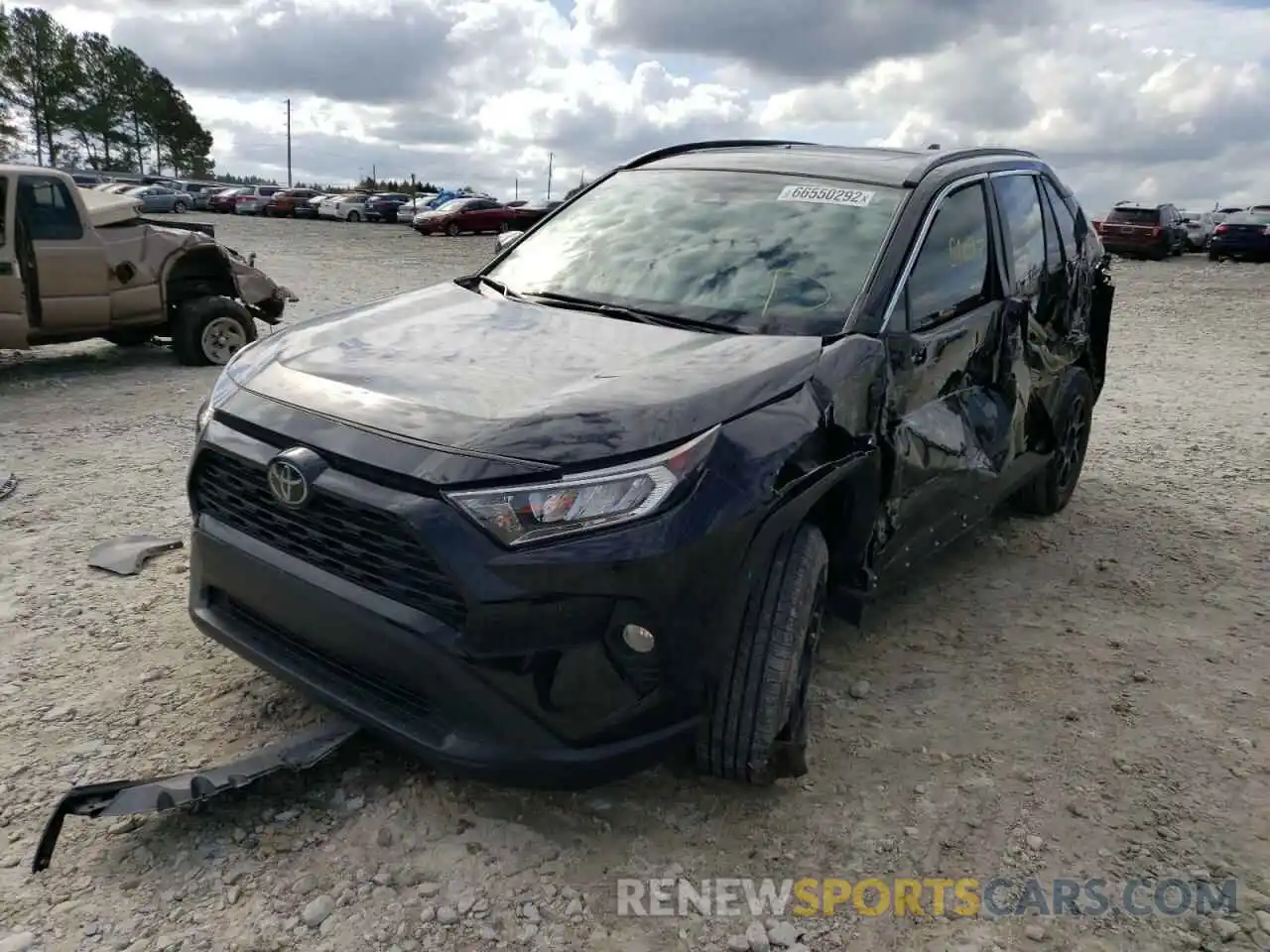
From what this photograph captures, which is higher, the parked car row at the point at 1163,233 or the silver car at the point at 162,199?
the parked car row at the point at 1163,233

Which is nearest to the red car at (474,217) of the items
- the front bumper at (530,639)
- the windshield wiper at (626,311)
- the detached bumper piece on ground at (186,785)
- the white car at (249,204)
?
the white car at (249,204)

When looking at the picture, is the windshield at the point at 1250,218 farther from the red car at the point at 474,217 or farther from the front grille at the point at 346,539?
the front grille at the point at 346,539

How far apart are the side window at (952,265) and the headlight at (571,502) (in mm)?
1349

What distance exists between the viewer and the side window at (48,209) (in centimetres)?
793

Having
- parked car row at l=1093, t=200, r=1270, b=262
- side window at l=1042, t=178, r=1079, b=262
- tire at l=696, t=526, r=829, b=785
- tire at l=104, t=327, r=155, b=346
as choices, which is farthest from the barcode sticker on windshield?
parked car row at l=1093, t=200, r=1270, b=262

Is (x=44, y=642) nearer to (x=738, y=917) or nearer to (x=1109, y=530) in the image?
(x=738, y=917)

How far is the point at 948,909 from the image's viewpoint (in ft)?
8.45

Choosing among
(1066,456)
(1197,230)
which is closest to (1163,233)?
(1197,230)

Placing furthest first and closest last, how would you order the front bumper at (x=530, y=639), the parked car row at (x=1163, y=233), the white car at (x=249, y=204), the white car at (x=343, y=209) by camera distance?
the white car at (x=249, y=204), the white car at (x=343, y=209), the parked car row at (x=1163, y=233), the front bumper at (x=530, y=639)

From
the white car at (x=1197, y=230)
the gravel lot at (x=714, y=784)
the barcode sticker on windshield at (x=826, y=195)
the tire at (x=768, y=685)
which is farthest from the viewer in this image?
the white car at (x=1197, y=230)

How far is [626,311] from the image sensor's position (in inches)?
133

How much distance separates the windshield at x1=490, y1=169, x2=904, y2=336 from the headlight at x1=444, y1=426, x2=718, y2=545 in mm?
949

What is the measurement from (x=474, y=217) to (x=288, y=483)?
33358mm

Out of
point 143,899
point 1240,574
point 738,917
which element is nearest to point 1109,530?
point 1240,574
